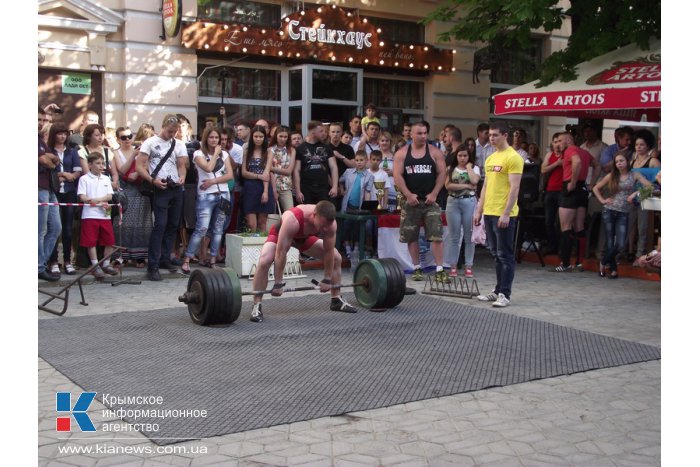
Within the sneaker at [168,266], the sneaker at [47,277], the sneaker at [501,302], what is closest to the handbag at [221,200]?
the sneaker at [168,266]

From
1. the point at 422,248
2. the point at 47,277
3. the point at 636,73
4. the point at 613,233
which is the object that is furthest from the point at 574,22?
the point at 47,277

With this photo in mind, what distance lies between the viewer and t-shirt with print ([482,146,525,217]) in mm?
9578

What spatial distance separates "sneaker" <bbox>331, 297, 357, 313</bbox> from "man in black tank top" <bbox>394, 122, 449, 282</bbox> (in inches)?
88.0

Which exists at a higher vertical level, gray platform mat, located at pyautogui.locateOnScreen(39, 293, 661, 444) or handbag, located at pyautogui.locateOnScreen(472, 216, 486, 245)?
handbag, located at pyautogui.locateOnScreen(472, 216, 486, 245)

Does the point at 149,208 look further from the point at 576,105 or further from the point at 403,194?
the point at 576,105

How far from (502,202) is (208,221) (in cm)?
430

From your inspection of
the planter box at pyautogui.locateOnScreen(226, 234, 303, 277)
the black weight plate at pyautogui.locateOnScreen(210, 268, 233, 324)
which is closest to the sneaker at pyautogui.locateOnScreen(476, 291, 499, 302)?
the planter box at pyautogui.locateOnScreen(226, 234, 303, 277)

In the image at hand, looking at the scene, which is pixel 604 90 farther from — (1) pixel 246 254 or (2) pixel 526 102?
(1) pixel 246 254

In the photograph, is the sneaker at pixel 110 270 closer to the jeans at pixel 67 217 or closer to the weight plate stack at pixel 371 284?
the jeans at pixel 67 217

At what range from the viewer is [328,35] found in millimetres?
17031

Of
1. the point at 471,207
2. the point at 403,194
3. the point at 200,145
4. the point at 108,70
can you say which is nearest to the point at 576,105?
the point at 471,207

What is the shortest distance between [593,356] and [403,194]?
449cm

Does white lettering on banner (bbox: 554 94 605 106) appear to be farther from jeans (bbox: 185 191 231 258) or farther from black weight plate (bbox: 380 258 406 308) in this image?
jeans (bbox: 185 191 231 258)

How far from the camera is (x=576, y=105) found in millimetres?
12367
